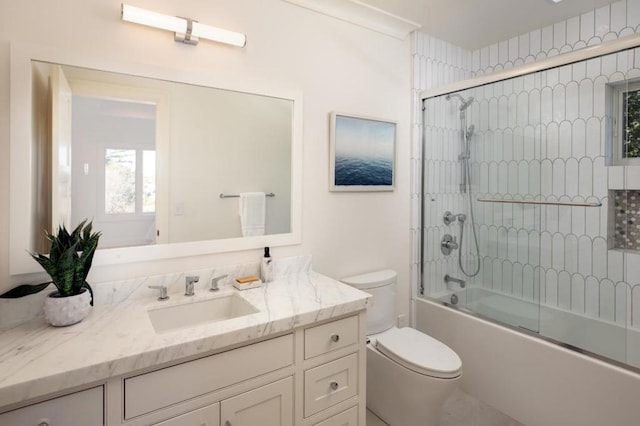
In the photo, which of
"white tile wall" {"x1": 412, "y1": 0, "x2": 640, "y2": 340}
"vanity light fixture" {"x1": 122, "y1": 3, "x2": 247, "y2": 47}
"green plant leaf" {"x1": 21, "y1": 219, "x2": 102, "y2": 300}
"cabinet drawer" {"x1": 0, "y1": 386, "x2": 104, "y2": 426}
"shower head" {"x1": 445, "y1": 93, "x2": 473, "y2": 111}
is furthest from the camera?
"shower head" {"x1": 445, "y1": 93, "x2": 473, "y2": 111}

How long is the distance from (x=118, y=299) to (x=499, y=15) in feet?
9.34

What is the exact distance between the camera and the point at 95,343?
110 cm

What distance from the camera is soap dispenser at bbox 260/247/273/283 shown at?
70.9 inches

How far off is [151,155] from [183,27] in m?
0.60

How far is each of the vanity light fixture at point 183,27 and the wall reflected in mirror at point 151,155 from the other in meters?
0.22

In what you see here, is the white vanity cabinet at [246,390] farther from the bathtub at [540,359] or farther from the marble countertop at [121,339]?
the bathtub at [540,359]

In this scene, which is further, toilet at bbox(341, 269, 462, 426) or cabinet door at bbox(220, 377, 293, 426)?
toilet at bbox(341, 269, 462, 426)

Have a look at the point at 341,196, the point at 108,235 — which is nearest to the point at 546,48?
the point at 341,196

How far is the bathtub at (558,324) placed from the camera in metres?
1.76

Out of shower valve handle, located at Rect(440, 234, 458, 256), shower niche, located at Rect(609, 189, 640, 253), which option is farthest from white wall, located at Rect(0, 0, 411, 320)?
shower niche, located at Rect(609, 189, 640, 253)

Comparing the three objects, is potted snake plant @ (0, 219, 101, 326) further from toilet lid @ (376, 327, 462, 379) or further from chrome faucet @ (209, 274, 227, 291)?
toilet lid @ (376, 327, 462, 379)

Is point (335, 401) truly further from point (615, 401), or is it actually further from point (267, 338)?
point (615, 401)

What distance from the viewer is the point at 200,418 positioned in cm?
116

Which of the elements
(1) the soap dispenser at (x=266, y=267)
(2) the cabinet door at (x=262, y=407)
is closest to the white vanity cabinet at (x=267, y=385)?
(2) the cabinet door at (x=262, y=407)
